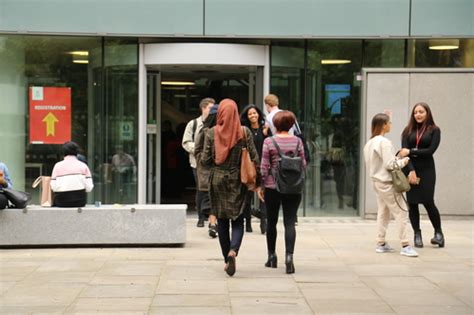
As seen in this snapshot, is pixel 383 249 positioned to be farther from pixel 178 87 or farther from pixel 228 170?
pixel 178 87

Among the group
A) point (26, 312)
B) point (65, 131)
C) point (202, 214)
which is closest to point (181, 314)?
point (26, 312)

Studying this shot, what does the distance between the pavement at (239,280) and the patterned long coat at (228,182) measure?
0.71 meters

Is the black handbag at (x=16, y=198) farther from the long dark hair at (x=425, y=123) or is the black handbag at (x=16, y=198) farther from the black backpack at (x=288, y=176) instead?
the long dark hair at (x=425, y=123)

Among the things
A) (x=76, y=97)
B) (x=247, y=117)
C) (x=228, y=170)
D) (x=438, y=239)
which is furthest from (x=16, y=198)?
(x=438, y=239)

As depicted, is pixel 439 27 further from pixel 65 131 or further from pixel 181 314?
pixel 181 314

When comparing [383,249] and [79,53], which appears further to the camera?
[79,53]

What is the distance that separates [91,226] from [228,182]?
253cm

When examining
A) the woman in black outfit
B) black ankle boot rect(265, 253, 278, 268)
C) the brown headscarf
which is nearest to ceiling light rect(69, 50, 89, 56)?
the woman in black outfit

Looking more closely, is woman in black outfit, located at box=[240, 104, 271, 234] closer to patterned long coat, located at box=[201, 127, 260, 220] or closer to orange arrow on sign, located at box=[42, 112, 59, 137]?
patterned long coat, located at box=[201, 127, 260, 220]

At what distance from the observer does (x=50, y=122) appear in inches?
554

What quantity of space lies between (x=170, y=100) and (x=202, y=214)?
15.3 ft

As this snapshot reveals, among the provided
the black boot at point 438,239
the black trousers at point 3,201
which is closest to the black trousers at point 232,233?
the black trousers at point 3,201

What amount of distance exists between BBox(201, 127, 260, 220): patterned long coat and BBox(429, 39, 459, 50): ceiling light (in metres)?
6.62

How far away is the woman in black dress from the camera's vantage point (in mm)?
10367
